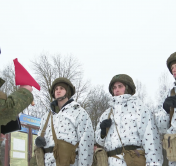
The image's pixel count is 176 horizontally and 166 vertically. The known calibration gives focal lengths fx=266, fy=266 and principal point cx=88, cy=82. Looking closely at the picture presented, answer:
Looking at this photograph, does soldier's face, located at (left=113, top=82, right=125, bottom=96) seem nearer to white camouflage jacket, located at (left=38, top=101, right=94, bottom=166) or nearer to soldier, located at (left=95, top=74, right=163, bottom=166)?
soldier, located at (left=95, top=74, right=163, bottom=166)

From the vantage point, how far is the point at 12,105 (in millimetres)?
2781

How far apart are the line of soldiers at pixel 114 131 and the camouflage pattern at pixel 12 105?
2041mm

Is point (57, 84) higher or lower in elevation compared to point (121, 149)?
higher

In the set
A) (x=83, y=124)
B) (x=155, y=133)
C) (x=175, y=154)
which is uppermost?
(x=83, y=124)

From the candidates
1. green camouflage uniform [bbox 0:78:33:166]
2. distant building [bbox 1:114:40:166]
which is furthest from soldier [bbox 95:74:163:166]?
distant building [bbox 1:114:40:166]

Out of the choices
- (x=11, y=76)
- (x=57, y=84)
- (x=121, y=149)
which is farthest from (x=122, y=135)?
(x=11, y=76)

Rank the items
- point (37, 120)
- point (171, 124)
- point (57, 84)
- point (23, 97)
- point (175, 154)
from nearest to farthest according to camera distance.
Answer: point (23, 97), point (175, 154), point (171, 124), point (57, 84), point (37, 120)

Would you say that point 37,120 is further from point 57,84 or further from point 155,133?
point 155,133

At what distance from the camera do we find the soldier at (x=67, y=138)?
15.5 ft

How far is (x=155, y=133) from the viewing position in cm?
444

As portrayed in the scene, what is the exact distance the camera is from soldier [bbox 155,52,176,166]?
4.11 m

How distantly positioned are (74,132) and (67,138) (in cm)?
20

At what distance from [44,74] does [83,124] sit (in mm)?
20185

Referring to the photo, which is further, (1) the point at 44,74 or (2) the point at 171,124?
(1) the point at 44,74
